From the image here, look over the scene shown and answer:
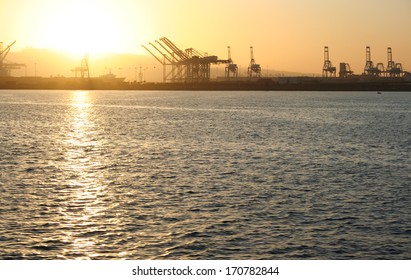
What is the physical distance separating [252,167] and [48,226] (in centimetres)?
1760

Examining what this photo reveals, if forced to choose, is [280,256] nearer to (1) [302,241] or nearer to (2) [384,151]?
(1) [302,241]

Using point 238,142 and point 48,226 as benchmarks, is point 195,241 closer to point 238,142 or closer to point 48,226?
point 48,226

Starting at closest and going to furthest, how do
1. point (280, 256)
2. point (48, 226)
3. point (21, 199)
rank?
point (280, 256)
point (48, 226)
point (21, 199)

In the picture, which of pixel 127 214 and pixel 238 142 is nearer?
pixel 127 214

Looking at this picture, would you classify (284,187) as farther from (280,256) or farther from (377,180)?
(280,256)

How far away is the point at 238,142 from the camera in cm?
5678

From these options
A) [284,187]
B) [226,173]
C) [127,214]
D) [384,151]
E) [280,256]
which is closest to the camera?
[280,256]

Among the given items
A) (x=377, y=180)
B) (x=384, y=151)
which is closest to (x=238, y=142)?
(x=384, y=151)

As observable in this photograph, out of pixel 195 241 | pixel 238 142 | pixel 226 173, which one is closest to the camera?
pixel 195 241

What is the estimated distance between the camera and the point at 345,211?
2591 centimetres

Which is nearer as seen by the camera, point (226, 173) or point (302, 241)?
point (302, 241)
